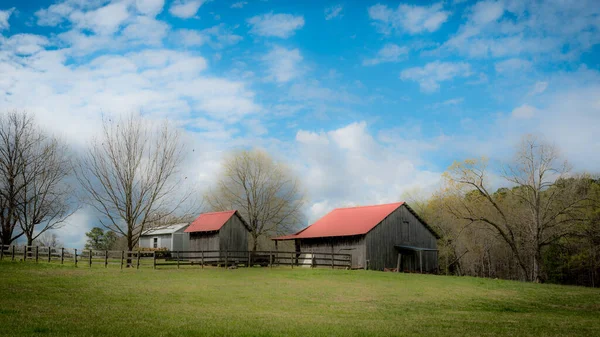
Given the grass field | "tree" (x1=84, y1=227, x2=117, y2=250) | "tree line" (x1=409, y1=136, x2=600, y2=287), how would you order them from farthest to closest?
"tree" (x1=84, y1=227, x2=117, y2=250) → "tree line" (x1=409, y1=136, x2=600, y2=287) → the grass field

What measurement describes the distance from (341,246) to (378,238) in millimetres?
3426

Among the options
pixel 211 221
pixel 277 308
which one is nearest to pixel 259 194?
pixel 211 221

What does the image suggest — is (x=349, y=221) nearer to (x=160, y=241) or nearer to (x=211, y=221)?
(x=211, y=221)

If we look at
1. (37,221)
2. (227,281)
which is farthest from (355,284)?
(37,221)

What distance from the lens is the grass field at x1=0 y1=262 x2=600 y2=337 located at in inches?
467

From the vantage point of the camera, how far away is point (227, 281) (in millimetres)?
26703

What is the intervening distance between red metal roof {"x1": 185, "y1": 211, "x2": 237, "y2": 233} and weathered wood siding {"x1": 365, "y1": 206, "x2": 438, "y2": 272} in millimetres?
14288

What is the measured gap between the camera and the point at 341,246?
145 feet

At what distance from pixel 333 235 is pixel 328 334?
32615 millimetres

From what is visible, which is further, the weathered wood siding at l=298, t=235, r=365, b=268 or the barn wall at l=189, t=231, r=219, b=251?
the barn wall at l=189, t=231, r=219, b=251

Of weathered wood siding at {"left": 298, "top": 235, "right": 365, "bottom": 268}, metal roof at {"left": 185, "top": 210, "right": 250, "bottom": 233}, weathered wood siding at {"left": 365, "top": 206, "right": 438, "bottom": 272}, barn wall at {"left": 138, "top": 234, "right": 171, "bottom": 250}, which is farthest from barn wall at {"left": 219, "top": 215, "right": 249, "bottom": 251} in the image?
barn wall at {"left": 138, "top": 234, "right": 171, "bottom": 250}

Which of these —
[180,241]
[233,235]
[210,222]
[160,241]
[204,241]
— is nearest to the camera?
[233,235]

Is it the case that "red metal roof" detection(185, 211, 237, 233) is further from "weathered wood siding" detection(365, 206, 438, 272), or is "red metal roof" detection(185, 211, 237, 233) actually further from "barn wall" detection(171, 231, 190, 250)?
"weathered wood siding" detection(365, 206, 438, 272)

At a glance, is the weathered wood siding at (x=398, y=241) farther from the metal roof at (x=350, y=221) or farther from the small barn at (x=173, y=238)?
the small barn at (x=173, y=238)
